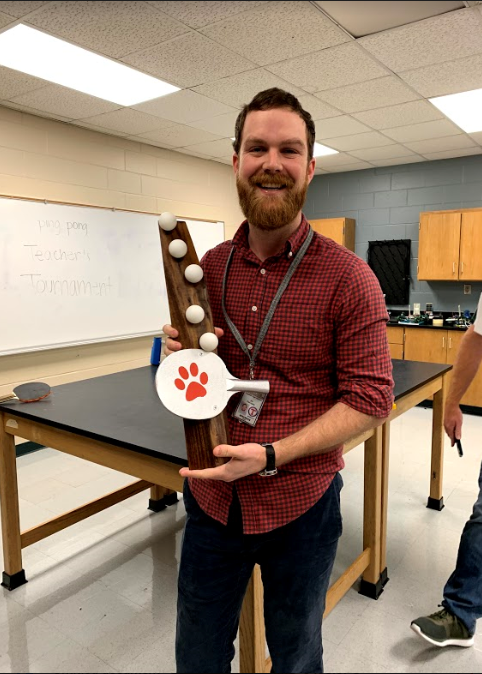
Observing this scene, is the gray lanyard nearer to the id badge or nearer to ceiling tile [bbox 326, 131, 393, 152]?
the id badge

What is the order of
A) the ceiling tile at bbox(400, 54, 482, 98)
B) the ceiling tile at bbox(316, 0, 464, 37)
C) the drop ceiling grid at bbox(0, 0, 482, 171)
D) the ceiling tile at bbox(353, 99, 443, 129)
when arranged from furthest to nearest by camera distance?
the ceiling tile at bbox(353, 99, 443, 129)
the ceiling tile at bbox(400, 54, 482, 98)
the drop ceiling grid at bbox(0, 0, 482, 171)
the ceiling tile at bbox(316, 0, 464, 37)

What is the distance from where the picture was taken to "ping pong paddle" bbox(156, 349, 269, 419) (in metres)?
0.74

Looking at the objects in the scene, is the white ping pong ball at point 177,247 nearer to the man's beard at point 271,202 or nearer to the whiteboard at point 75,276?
the man's beard at point 271,202

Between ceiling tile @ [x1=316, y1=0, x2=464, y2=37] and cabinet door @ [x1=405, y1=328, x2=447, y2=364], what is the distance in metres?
4.86

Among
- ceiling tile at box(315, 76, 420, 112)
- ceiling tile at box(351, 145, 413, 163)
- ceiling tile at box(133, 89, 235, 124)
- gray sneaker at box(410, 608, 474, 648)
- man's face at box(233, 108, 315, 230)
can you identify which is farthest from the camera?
ceiling tile at box(351, 145, 413, 163)

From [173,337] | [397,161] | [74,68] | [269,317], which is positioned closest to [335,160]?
[397,161]

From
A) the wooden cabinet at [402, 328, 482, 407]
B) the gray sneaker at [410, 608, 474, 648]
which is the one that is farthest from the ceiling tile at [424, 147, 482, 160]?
the gray sneaker at [410, 608, 474, 648]

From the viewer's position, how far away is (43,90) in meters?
3.06

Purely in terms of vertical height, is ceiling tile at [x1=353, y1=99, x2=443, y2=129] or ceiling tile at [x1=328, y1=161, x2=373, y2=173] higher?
ceiling tile at [x1=328, y1=161, x2=373, y2=173]

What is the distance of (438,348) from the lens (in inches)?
195

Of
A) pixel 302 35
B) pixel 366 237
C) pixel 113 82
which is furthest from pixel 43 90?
pixel 366 237

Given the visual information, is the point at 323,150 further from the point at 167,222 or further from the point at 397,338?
the point at 167,222

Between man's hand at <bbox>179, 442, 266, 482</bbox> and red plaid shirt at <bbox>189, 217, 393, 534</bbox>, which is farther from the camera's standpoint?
red plaid shirt at <bbox>189, 217, 393, 534</bbox>

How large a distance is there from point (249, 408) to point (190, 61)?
7.59 ft
